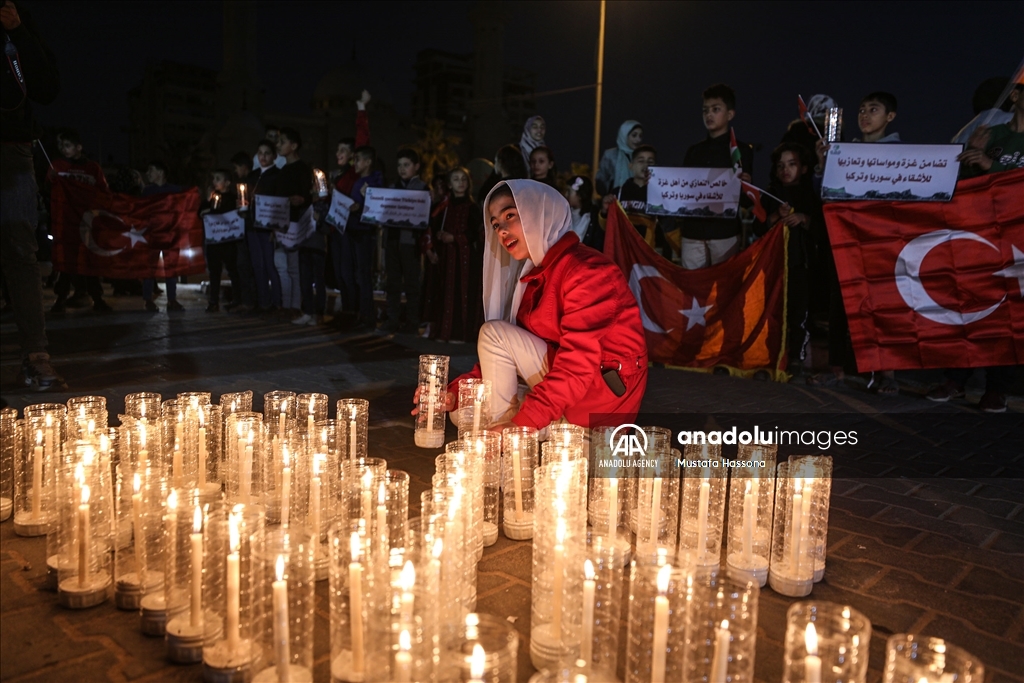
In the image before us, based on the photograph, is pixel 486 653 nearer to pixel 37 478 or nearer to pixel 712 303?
pixel 37 478


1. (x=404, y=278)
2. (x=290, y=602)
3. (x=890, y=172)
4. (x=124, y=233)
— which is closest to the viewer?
(x=290, y=602)

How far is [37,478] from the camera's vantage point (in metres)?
3.59

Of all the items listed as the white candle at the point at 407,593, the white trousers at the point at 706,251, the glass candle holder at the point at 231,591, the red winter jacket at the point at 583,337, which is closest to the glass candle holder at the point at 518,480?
the red winter jacket at the point at 583,337

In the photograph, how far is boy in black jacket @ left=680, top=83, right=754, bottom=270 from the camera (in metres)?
8.54

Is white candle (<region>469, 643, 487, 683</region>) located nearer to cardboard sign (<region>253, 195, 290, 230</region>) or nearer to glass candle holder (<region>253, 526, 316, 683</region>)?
glass candle holder (<region>253, 526, 316, 683</region>)

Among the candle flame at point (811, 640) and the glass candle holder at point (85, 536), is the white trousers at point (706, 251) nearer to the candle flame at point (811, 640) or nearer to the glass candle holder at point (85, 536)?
the glass candle holder at point (85, 536)

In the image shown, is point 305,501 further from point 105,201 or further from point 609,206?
point 105,201

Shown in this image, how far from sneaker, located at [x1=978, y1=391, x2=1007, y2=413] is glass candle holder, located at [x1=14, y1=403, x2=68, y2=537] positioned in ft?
23.6

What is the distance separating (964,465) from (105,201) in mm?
12435

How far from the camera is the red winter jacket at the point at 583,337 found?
14.7 ft

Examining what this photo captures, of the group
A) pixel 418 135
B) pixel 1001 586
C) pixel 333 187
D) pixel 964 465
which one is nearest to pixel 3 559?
pixel 1001 586

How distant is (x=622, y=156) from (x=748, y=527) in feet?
26.1

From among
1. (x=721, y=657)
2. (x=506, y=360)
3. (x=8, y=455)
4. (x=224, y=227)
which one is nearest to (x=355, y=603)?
(x=721, y=657)

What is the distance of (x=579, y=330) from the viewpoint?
15.2 ft
